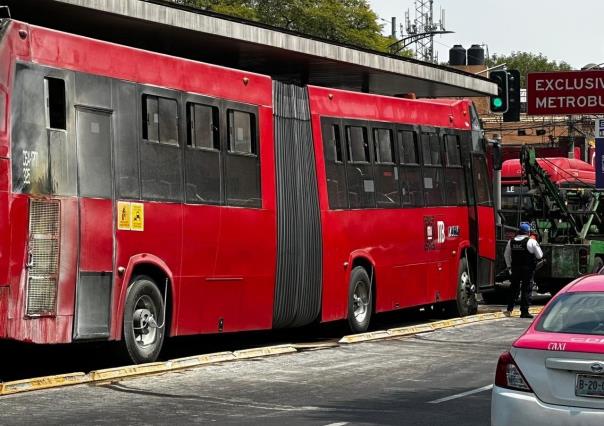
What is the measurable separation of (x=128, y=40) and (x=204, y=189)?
6.04m

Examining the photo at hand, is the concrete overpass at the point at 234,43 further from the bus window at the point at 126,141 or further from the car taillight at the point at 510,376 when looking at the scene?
the car taillight at the point at 510,376

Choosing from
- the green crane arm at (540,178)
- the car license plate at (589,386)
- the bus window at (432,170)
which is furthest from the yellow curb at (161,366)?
the green crane arm at (540,178)

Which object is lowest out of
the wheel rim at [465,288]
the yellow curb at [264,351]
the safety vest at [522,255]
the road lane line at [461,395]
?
the road lane line at [461,395]

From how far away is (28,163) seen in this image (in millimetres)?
14211

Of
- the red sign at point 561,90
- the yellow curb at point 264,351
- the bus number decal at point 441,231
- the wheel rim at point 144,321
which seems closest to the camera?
the wheel rim at point 144,321

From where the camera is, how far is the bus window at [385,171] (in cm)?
2225

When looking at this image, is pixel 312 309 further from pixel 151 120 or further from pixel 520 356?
pixel 520 356

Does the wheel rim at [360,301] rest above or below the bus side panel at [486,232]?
below

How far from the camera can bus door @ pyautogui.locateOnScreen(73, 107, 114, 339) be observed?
1500 centimetres

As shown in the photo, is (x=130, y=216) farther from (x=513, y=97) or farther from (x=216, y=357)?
(x=513, y=97)

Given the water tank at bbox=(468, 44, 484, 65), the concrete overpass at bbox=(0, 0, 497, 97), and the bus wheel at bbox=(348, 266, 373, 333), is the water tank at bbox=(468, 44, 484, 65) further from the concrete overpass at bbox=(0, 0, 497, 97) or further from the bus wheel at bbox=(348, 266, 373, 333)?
the bus wheel at bbox=(348, 266, 373, 333)

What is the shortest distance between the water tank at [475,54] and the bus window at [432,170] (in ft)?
319

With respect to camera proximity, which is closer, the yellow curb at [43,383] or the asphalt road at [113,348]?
the yellow curb at [43,383]

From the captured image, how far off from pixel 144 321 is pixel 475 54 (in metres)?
108
